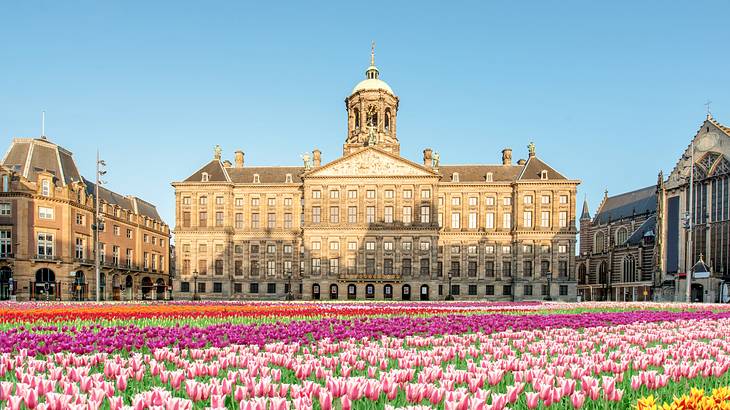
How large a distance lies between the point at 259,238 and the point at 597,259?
6257 cm

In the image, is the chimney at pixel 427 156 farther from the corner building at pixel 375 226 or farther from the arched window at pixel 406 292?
the arched window at pixel 406 292

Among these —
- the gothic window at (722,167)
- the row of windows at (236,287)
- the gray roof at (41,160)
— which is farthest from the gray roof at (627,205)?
the gray roof at (41,160)

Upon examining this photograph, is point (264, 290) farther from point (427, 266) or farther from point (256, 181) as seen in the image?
point (427, 266)

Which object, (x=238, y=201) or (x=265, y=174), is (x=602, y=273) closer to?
(x=265, y=174)

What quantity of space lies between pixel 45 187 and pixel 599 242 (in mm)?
90508

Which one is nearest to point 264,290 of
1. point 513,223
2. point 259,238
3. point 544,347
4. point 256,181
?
point 259,238

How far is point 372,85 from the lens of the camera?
80.3 meters

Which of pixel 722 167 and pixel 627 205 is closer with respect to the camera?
pixel 722 167

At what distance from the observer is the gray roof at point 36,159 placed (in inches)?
2459

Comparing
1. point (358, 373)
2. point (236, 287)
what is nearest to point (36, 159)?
point (236, 287)

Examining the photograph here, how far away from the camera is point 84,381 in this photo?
219 inches

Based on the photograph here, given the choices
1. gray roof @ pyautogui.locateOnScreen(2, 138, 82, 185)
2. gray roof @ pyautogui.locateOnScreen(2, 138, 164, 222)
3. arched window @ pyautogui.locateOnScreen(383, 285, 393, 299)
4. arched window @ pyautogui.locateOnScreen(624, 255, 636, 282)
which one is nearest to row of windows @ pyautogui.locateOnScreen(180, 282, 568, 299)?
arched window @ pyautogui.locateOnScreen(383, 285, 393, 299)

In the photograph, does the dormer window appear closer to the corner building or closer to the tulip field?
the corner building

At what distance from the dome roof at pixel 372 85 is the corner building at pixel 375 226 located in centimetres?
21
